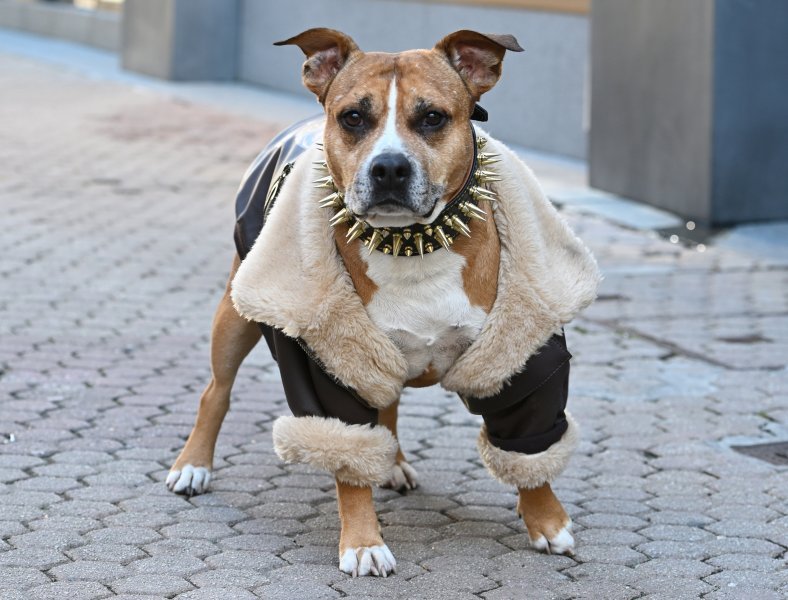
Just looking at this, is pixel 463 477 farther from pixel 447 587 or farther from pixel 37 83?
pixel 37 83

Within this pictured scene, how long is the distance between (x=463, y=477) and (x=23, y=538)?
5.48ft

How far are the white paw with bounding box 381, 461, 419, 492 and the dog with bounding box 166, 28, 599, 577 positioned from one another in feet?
2.06

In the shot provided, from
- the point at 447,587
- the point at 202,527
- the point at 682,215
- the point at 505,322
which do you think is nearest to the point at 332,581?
the point at 447,587

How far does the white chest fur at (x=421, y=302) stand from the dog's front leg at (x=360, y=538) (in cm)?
51

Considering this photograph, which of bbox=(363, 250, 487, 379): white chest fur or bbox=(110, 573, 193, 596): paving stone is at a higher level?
bbox=(363, 250, 487, 379): white chest fur

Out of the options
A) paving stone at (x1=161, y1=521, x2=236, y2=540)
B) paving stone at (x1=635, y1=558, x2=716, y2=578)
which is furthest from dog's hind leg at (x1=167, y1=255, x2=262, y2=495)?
paving stone at (x1=635, y1=558, x2=716, y2=578)

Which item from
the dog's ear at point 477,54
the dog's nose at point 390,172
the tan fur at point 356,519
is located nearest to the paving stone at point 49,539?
the tan fur at point 356,519

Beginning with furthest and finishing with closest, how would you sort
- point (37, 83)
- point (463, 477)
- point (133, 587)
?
point (37, 83) < point (463, 477) < point (133, 587)

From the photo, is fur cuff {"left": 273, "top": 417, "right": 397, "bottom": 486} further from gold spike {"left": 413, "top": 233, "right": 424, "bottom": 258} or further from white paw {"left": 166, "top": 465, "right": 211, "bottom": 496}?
white paw {"left": 166, "top": 465, "right": 211, "bottom": 496}

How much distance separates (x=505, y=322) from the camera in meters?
4.25

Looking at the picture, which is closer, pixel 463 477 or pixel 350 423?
pixel 350 423

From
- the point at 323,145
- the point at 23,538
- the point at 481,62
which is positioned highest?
the point at 481,62

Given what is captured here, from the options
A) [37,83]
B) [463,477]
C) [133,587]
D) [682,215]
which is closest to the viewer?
[133,587]

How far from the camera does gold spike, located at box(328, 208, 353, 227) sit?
425 centimetres
